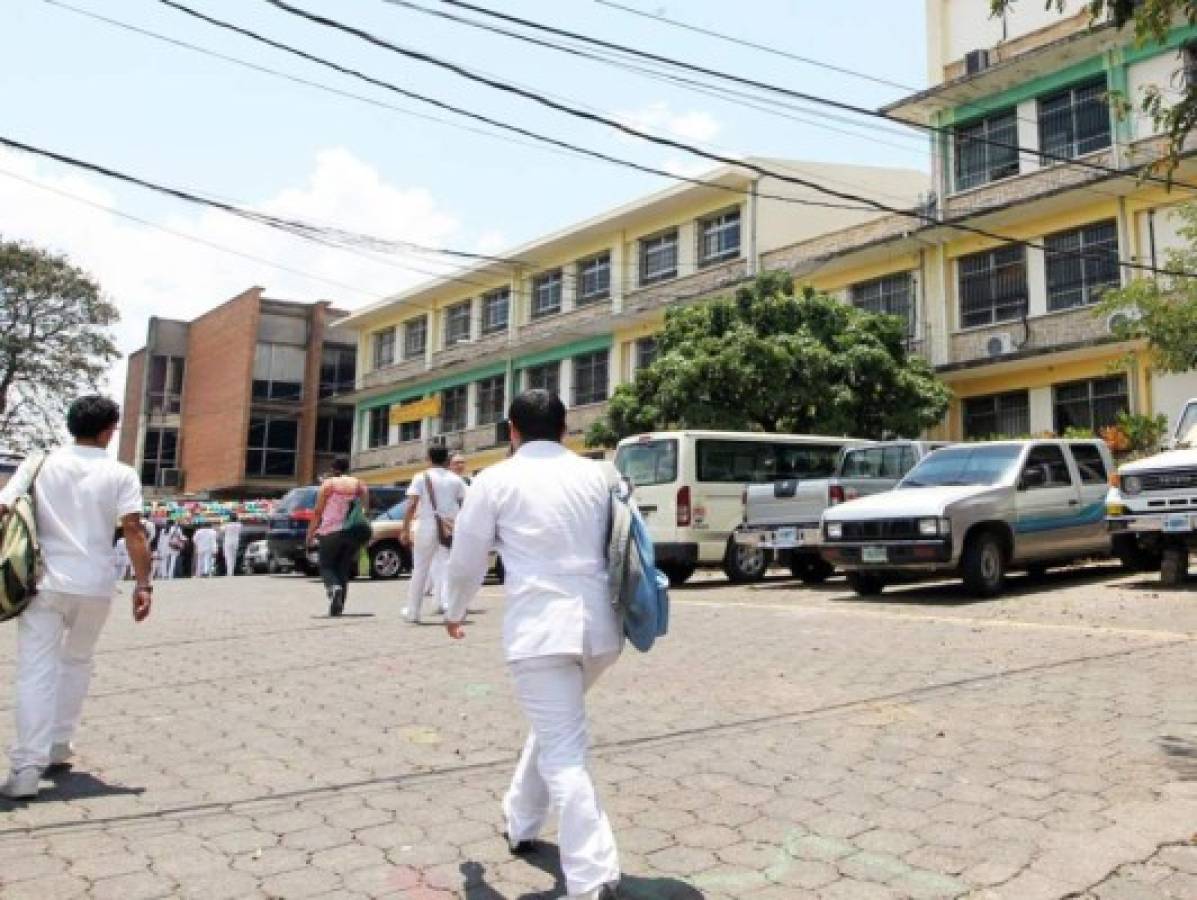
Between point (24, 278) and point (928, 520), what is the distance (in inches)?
1481

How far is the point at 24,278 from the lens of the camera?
38.3 metres

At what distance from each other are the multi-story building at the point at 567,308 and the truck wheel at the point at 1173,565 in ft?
43.8

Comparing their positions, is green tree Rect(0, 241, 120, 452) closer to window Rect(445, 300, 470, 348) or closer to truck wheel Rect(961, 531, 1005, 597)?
window Rect(445, 300, 470, 348)

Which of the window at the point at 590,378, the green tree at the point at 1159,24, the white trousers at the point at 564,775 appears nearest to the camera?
the white trousers at the point at 564,775

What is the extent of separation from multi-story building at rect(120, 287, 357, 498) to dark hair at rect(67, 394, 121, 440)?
133ft

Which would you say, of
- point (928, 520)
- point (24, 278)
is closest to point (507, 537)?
point (928, 520)

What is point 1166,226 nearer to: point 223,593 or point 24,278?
point 223,593

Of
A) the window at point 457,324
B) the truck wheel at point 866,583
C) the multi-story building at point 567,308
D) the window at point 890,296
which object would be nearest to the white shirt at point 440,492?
the truck wheel at point 866,583

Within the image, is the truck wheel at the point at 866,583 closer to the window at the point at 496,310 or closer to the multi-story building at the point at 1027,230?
the multi-story building at the point at 1027,230

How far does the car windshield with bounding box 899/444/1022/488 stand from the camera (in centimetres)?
1170

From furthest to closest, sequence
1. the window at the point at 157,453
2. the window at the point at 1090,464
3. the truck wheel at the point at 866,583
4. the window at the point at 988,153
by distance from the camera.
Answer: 1. the window at the point at 157,453
2. the window at the point at 988,153
3. the window at the point at 1090,464
4. the truck wheel at the point at 866,583

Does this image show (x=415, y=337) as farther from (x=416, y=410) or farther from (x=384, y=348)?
(x=416, y=410)

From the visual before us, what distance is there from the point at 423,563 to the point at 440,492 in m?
0.71

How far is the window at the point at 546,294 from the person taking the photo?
3481 cm
